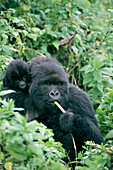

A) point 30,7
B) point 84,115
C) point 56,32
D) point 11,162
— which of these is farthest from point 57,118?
point 30,7

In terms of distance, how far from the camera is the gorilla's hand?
12.1 feet

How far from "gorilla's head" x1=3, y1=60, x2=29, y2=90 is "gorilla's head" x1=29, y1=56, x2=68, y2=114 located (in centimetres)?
23

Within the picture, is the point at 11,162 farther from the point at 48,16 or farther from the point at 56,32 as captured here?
the point at 48,16

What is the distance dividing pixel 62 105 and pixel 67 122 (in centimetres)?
25

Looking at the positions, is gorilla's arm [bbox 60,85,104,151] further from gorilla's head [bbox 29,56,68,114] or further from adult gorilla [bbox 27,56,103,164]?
gorilla's head [bbox 29,56,68,114]

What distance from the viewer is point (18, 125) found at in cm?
209

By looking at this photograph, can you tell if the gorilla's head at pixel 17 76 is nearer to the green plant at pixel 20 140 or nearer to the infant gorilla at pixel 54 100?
the infant gorilla at pixel 54 100

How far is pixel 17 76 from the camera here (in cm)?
424

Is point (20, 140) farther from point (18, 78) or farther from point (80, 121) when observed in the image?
point (18, 78)

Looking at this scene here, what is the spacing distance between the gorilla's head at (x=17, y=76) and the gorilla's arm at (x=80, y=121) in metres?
0.64

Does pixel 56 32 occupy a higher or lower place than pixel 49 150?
higher

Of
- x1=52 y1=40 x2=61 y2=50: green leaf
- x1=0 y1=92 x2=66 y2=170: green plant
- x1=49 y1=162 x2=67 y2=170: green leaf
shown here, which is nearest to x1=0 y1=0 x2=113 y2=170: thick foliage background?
x1=52 y1=40 x2=61 y2=50: green leaf

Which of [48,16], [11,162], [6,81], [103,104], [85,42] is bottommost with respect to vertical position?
[11,162]

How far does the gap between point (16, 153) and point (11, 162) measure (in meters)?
0.31
